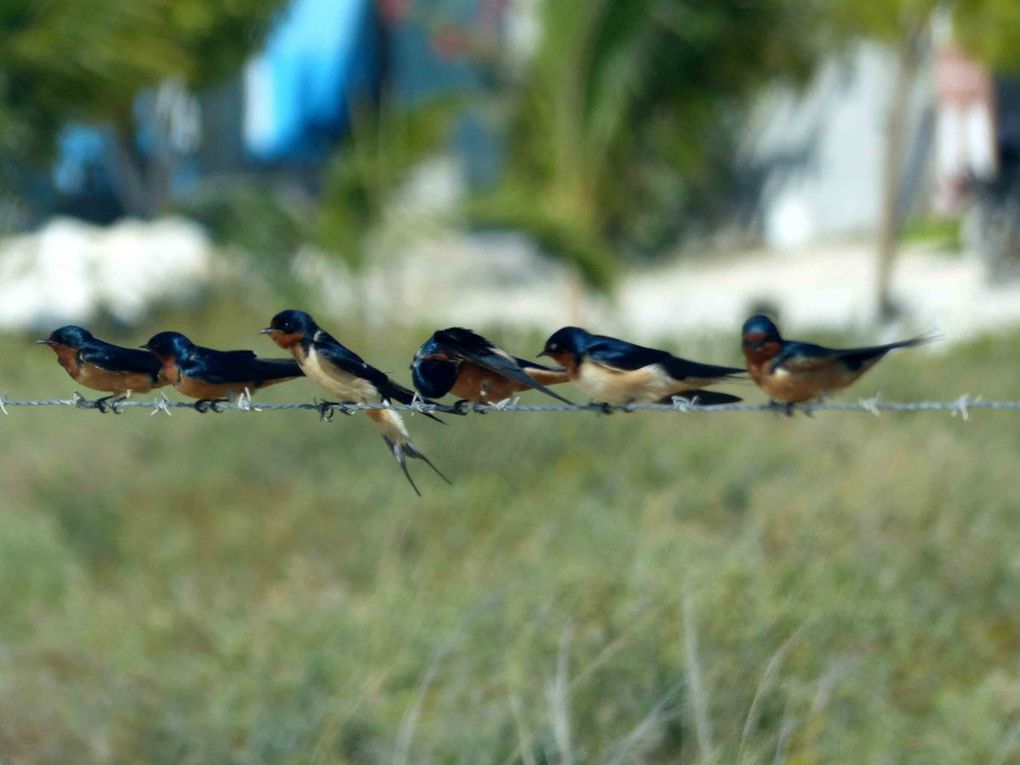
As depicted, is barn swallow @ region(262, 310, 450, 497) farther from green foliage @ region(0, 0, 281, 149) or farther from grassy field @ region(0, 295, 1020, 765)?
green foliage @ region(0, 0, 281, 149)

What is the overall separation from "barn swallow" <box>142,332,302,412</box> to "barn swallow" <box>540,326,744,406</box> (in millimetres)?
494

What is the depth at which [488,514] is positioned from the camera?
24.7 ft

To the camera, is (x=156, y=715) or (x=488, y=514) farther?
(x=488, y=514)

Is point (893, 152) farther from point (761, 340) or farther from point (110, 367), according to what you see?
point (110, 367)

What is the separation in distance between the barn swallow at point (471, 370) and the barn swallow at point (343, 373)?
2.2 inches

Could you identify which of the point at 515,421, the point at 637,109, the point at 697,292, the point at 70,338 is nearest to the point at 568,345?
the point at 70,338

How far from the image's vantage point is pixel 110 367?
3.23m

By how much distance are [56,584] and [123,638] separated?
1.24m

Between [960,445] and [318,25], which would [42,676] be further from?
[318,25]

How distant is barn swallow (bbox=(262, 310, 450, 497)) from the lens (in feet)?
9.74

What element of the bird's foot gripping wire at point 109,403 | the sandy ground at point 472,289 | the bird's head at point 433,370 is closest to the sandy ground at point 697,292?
the sandy ground at point 472,289

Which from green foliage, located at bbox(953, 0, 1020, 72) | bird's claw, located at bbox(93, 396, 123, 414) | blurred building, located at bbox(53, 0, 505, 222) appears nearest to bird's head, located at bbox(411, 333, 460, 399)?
bird's claw, located at bbox(93, 396, 123, 414)

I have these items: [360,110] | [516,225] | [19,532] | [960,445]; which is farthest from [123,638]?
[360,110]

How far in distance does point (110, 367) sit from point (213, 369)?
0.73ft
